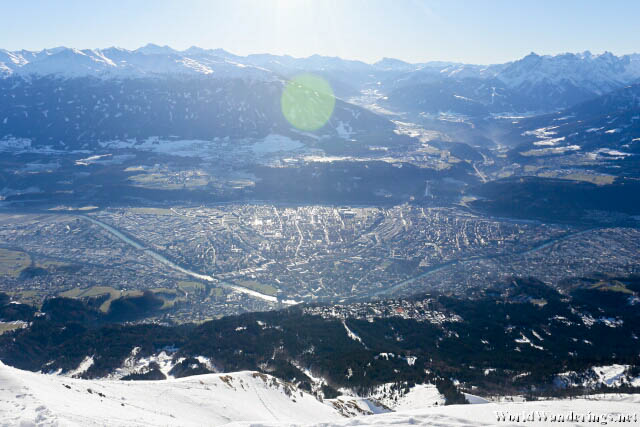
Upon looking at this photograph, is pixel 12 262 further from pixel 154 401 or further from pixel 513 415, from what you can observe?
pixel 513 415

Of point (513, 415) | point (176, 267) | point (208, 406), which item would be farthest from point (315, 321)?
point (176, 267)

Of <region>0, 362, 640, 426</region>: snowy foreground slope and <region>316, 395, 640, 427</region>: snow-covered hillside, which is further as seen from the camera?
<region>316, 395, 640, 427</region>: snow-covered hillside

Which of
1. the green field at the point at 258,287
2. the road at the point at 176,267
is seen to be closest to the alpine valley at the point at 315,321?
the green field at the point at 258,287

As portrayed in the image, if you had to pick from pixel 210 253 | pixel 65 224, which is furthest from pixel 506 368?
pixel 65 224

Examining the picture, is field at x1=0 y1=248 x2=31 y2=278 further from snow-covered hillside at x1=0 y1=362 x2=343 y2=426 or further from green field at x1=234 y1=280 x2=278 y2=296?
snow-covered hillside at x1=0 y1=362 x2=343 y2=426

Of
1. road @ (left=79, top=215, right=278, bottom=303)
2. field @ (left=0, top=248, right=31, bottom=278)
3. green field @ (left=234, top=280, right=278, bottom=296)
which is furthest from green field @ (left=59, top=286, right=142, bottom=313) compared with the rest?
green field @ (left=234, top=280, right=278, bottom=296)

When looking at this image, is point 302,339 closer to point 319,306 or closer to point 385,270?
point 319,306

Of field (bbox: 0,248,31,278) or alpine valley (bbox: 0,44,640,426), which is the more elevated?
alpine valley (bbox: 0,44,640,426)

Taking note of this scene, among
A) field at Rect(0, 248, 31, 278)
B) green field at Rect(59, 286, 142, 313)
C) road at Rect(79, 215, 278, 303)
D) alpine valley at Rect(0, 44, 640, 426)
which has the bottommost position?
field at Rect(0, 248, 31, 278)

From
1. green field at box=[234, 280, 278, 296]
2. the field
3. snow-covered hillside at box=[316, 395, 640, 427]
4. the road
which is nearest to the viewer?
snow-covered hillside at box=[316, 395, 640, 427]
